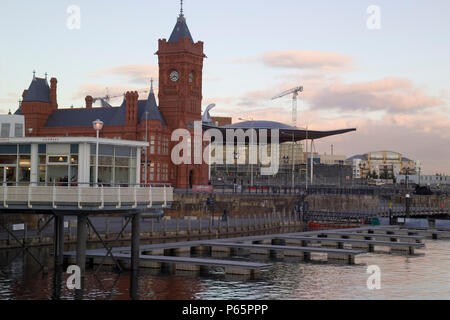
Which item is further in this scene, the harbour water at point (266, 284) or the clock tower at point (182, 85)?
the clock tower at point (182, 85)

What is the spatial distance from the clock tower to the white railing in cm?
7421

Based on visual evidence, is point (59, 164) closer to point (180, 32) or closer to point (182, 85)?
point (182, 85)

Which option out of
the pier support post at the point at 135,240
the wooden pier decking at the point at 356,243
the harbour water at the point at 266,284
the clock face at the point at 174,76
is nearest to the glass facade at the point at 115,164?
the pier support post at the point at 135,240

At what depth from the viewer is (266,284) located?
4066cm

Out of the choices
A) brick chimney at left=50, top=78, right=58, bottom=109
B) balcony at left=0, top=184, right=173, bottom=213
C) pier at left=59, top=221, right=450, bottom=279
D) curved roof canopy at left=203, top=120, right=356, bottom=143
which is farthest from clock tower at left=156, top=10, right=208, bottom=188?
balcony at left=0, top=184, right=173, bottom=213

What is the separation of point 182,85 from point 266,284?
79168 millimetres

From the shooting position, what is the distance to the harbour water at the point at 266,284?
36812 millimetres

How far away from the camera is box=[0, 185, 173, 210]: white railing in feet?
122

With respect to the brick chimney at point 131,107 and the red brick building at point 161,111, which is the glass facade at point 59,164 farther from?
the brick chimney at point 131,107

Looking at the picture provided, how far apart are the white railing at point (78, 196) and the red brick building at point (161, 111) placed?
69637mm

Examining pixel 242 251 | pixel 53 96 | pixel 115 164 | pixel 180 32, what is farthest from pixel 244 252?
pixel 53 96

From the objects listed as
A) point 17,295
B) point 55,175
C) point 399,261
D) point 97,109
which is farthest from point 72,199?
point 97,109
